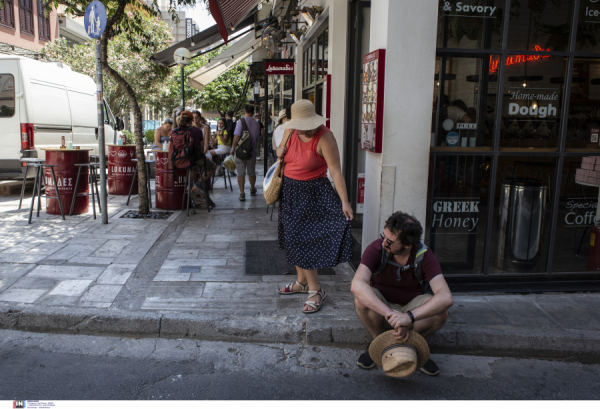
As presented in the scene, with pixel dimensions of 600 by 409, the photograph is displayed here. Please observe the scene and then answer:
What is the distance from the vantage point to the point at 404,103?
176 inches

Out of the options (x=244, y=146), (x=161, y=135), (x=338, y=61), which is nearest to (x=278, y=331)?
(x=338, y=61)

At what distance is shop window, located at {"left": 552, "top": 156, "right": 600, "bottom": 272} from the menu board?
209 centimetres

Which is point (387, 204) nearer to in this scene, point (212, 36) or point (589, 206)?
point (589, 206)

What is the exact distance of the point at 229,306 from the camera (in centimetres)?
435

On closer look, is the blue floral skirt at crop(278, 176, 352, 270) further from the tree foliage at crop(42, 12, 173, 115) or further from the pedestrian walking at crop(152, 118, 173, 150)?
the tree foliage at crop(42, 12, 173, 115)

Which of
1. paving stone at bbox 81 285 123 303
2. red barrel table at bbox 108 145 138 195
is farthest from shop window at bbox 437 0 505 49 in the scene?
red barrel table at bbox 108 145 138 195

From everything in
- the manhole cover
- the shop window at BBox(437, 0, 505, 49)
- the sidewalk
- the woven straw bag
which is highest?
the shop window at BBox(437, 0, 505, 49)

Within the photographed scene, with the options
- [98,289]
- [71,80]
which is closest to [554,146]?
[98,289]

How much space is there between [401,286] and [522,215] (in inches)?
88.3

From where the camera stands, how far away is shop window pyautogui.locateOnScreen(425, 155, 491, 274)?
4.86 m

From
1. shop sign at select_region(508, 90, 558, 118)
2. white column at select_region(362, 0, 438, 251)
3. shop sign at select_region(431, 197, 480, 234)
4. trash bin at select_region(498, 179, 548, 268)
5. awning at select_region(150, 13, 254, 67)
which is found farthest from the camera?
awning at select_region(150, 13, 254, 67)

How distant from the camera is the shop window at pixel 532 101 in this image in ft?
15.6

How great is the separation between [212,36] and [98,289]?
921 centimetres

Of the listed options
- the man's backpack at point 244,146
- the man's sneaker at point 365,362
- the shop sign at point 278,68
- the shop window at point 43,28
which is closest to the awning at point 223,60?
the shop sign at point 278,68
